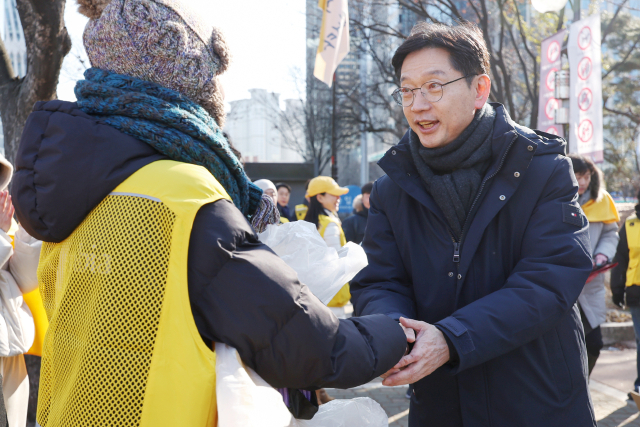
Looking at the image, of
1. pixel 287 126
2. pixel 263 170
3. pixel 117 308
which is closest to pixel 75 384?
pixel 117 308

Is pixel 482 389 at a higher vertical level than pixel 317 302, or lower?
lower

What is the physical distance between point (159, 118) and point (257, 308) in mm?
589

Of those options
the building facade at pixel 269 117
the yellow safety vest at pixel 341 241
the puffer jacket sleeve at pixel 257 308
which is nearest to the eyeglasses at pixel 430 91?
the puffer jacket sleeve at pixel 257 308

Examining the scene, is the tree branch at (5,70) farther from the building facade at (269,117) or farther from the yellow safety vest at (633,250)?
the building facade at (269,117)

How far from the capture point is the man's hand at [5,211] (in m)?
3.50

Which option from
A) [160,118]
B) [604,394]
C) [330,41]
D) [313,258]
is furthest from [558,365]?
[330,41]

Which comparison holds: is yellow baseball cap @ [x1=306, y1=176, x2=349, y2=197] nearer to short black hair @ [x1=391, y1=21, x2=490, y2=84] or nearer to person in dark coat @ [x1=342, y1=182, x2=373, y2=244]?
person in dark coat @ [x1=342, y1=182, x2=373, y2=244]

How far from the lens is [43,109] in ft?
5.31

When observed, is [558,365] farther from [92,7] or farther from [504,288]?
[92,7]

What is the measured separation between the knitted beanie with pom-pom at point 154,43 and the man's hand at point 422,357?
111 centimetres

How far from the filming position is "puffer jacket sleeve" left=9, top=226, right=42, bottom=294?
11.4 ft

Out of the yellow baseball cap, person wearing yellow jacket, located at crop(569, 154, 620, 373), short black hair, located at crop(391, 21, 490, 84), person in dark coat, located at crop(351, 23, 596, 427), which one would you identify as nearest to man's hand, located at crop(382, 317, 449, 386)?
person in dark coat, located at crop(351, 23, 596, 427)

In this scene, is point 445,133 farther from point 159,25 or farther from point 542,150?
point 159,25

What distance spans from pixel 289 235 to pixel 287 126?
87.3 ft
